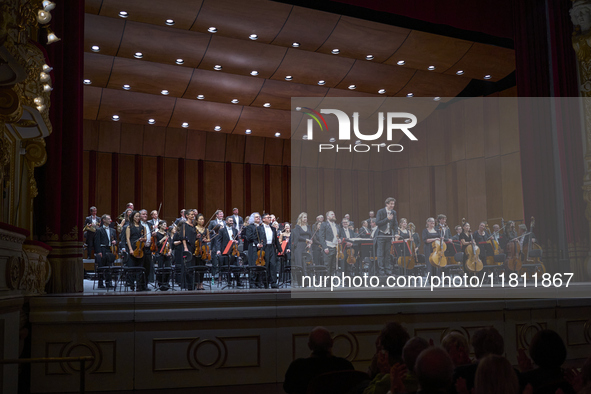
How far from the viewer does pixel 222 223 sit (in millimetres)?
10578

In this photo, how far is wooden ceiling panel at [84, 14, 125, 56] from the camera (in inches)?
381

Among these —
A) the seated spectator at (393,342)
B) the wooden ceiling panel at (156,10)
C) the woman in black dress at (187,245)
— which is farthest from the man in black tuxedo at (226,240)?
the seated spectator at (393,342)

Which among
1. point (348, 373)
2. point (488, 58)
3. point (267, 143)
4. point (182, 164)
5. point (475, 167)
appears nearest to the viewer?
point (348, 373)

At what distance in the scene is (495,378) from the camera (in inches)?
73.7

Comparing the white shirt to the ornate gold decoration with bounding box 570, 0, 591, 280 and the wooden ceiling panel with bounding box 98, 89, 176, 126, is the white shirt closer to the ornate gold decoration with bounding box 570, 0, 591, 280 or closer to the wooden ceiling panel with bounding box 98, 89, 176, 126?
the ornate gold decoration with bounding box 570, 0, 591, 280

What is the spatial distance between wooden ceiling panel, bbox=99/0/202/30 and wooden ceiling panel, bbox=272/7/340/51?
1.72 m

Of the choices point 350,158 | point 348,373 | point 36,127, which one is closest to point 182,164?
point 350,158

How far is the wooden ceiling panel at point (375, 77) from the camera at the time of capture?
12.1 meters

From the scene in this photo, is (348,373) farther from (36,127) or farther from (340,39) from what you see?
(340,39)

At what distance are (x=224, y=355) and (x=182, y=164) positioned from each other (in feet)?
37.0

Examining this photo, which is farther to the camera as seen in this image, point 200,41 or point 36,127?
point 200,41

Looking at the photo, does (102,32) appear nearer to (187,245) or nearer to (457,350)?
(187,245)

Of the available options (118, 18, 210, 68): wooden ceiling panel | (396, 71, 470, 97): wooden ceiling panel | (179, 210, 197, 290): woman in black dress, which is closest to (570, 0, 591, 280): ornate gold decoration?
(396, 71, 470, 97): wooden ceiling panel

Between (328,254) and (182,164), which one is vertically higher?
(182,164)
